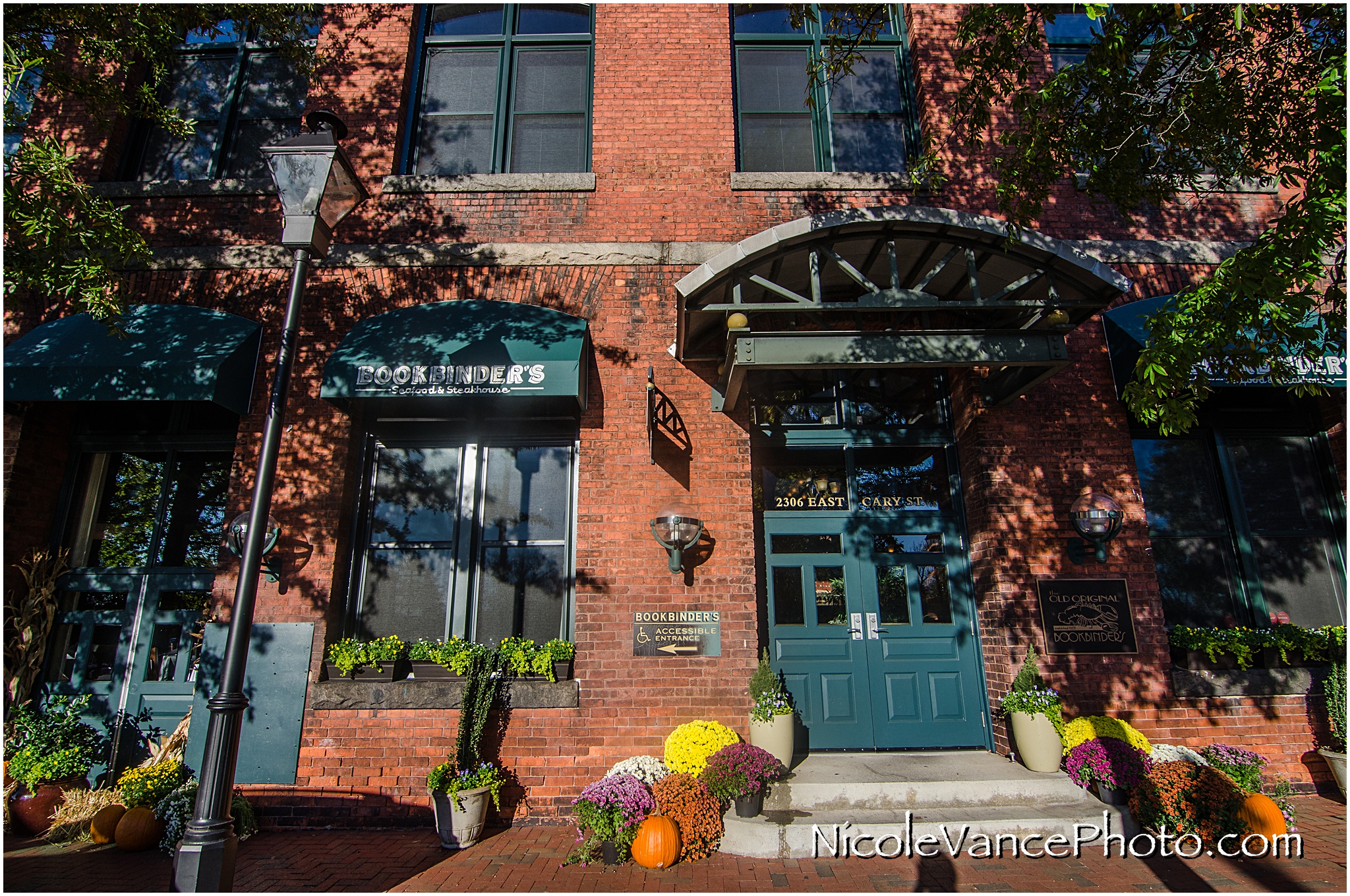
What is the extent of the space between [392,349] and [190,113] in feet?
17.9

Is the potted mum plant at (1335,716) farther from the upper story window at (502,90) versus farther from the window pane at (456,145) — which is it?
the window pane at (456,145)

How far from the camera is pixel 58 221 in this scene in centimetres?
523

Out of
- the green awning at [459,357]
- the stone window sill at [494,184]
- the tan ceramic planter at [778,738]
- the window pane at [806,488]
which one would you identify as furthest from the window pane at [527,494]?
the stone window sill at [494,184]

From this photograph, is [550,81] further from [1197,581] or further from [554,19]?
[1197,581]

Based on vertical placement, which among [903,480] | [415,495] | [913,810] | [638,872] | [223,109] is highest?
[223,109]

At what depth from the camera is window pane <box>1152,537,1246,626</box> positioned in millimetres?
7105

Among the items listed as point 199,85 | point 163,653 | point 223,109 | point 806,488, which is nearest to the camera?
point 163,653

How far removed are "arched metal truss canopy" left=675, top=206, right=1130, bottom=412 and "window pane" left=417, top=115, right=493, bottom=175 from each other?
4.01 metres

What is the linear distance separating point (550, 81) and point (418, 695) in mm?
7630

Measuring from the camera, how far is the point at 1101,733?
589 centimetres

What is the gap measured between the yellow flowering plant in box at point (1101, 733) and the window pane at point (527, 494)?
5.11m

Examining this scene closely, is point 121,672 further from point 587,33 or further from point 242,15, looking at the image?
point 587,33

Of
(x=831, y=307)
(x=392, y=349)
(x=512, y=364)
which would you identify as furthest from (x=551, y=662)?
(x=831, y=307)

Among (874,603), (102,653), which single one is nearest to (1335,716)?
(874,603)
